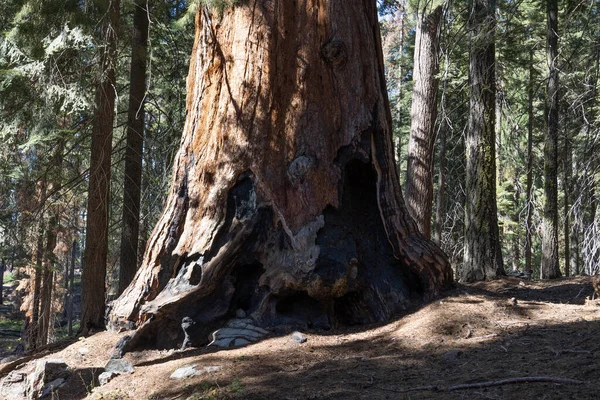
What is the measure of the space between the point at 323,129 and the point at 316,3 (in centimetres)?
148

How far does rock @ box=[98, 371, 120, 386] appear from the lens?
502 cm

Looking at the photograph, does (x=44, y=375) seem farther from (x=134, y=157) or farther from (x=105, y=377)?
(x=134, y=157)

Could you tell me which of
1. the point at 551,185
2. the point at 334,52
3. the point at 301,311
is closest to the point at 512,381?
the point at 301,311

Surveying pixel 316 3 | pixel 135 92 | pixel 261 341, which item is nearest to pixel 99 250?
pixel 135 92

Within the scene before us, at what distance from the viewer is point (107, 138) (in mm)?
8742

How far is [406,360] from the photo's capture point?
4574mm

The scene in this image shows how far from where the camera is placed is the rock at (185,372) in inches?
183

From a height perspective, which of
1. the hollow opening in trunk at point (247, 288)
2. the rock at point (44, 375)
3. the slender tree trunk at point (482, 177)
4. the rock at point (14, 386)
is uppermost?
the slender tree trunk at point (482, 177)

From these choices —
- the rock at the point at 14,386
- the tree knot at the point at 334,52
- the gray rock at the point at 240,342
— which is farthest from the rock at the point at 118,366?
the tree knot at the point at 334,52

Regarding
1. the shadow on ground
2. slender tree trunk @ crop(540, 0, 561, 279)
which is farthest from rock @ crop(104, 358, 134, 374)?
slender tree trunk @ crop(540, 0, 561, 279)

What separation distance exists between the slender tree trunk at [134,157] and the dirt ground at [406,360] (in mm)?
3454

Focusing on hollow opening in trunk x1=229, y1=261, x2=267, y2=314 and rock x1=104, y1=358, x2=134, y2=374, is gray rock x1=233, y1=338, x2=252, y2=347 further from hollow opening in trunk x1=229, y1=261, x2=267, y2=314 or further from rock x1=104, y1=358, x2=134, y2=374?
rock x1=104, y1=358, x2=134, y2=374

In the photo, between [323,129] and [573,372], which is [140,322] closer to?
[323,129]

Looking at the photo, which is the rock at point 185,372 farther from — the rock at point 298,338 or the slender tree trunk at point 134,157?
the slender tree trunk at point 134,157
